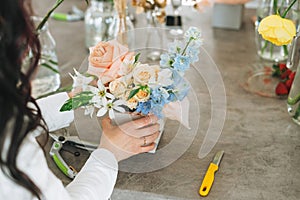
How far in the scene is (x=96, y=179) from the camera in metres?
1.00

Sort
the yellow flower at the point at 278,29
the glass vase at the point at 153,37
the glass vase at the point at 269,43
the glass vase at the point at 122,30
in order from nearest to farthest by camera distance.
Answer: the yellow flower at the point at 278,29
the glass vase at the point at 122,30
the glass vase at the point at 153,37
the glass vase at the point at 269,43

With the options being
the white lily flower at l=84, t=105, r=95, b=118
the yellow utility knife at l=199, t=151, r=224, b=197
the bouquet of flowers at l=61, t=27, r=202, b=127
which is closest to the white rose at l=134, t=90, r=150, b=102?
the bouquet of flowers at l=61, t=27, r=202, b=127

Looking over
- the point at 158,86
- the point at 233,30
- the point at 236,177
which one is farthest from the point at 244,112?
the point at 233,30

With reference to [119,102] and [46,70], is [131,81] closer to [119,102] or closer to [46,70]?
[119,102]

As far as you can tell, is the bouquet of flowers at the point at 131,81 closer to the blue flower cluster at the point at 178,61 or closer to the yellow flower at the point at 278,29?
the blue flower cluster at the point at 178,61

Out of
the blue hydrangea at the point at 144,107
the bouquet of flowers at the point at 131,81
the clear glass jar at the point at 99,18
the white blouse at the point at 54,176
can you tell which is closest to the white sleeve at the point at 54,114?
the white blouse at the point at 54,176

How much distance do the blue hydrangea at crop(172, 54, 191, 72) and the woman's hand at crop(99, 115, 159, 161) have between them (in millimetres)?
118

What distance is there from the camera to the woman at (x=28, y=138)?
0.74 m

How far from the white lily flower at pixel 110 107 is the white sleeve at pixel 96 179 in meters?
0.08

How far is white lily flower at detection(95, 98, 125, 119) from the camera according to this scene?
1.02 m

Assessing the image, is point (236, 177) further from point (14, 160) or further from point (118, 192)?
point (14, 160)

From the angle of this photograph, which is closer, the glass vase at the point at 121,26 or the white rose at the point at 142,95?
the white rose at the point at 142,95

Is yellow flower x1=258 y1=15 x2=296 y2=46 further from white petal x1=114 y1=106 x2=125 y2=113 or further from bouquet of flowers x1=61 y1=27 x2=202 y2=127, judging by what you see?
white petal x1=114 y1=106 x2=125 y2=113

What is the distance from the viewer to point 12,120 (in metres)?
0.78
